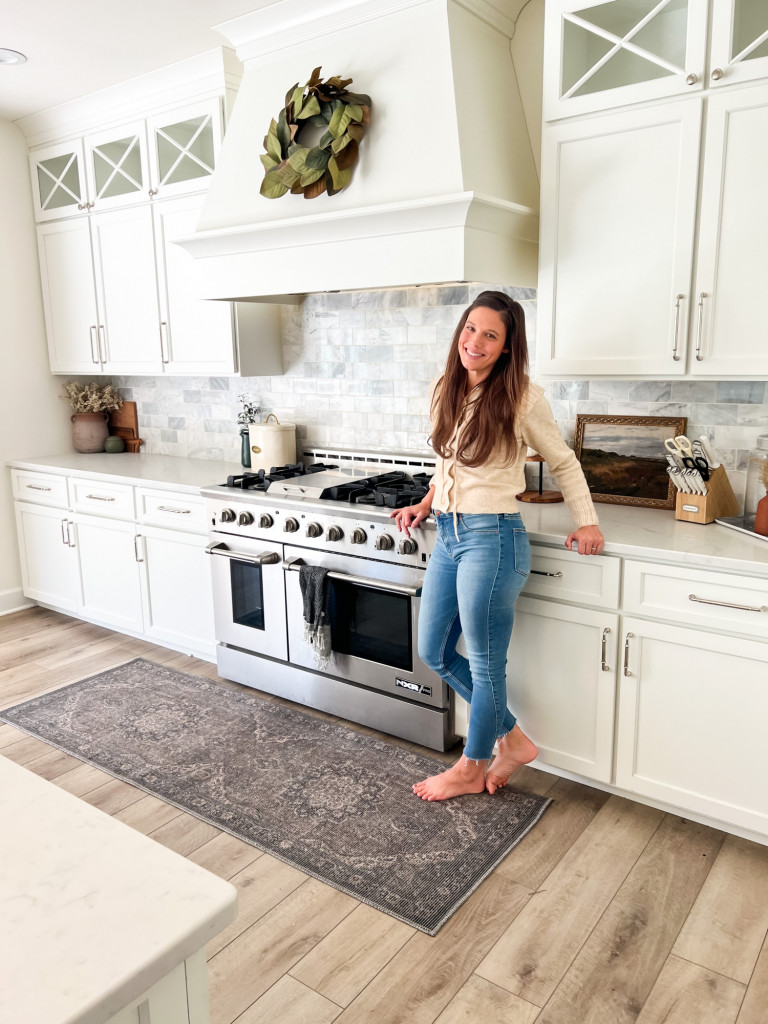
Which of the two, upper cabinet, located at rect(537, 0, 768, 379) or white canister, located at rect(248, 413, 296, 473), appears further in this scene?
white canister, located at rect(248, 413, 296, 473)

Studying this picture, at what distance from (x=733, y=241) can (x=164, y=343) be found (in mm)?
2662

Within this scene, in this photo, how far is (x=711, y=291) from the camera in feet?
7.85

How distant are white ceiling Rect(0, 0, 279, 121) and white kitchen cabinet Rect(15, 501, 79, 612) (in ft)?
6.83

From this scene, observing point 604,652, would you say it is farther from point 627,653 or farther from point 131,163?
point 131,163

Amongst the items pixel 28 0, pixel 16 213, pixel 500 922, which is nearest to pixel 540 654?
pixel 500 922

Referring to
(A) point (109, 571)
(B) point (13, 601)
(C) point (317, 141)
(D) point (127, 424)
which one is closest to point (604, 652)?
(C) point (317, 141)

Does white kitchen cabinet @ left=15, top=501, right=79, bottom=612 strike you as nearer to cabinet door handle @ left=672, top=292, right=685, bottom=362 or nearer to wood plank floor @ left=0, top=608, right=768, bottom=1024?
wood plank floor @ left=0, top=608, right=768, bottom=1024

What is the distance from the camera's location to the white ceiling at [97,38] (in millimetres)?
2945

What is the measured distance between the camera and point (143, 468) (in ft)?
13.4

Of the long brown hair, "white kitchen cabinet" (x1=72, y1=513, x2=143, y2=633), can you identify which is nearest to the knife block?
the long brown hair

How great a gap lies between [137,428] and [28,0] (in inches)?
90.7

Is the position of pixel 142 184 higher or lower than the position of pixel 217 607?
higher

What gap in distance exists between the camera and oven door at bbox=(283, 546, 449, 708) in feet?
9.41

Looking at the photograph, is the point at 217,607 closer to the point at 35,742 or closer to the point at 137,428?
the point at 35,742
